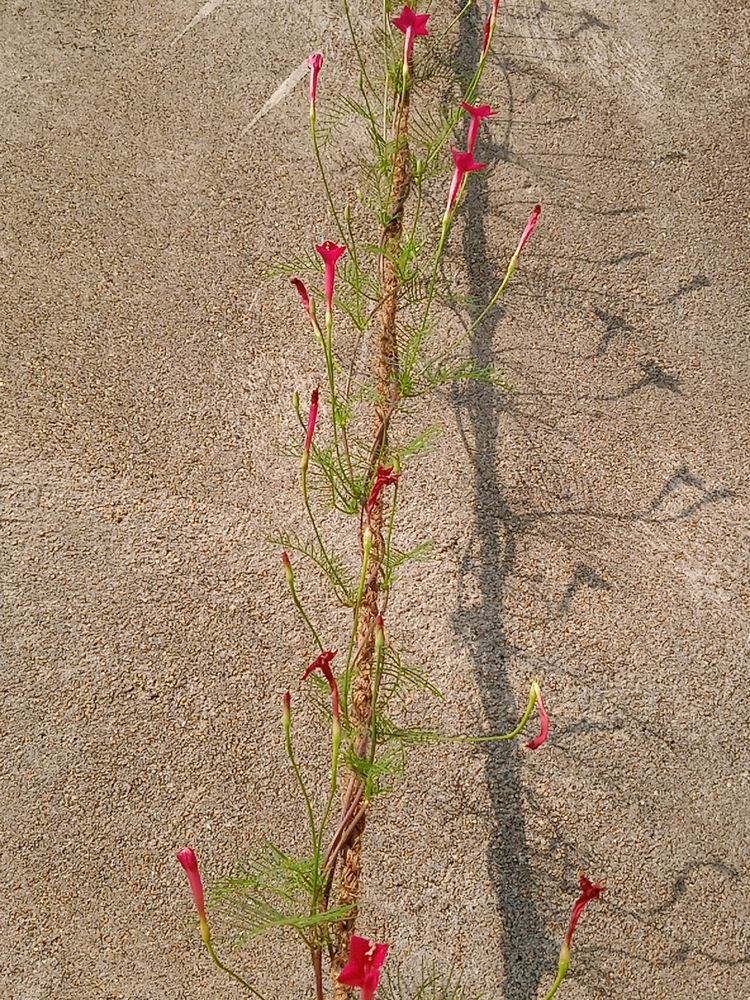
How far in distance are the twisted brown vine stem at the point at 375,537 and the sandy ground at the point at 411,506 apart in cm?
16

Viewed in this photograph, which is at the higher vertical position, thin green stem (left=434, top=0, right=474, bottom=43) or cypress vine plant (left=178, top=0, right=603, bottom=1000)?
thin green stem (left=434, top=0, right=474, bottom=43)

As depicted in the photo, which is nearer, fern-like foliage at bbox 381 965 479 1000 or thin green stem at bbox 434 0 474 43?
fern-like foliage at bbox 381 965 479 1000

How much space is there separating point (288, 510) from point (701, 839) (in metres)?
0.79

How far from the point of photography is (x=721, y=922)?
4.94 feet

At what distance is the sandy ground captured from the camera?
150cm

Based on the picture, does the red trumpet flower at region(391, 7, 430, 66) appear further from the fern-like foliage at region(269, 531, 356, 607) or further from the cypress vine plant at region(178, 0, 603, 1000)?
the fern-like foliage at region(269, 531, 356, 607)

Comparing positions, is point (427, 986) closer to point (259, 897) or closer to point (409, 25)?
point (259, 897)

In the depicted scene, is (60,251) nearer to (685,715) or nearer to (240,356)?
(240,356)

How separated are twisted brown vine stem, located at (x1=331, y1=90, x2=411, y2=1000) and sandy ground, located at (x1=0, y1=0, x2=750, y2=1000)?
162 millimetres

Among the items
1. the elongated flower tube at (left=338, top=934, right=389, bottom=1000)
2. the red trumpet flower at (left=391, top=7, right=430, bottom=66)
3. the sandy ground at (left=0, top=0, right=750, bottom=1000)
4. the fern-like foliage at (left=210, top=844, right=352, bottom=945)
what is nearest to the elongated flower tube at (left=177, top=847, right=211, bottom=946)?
the elongated flower tube at (left=338, top=934, right=389, bottom=1000)

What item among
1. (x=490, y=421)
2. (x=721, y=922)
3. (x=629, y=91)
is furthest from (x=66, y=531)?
(x=629, y=91)

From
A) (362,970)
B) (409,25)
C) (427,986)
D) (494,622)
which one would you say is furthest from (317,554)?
(362,970)

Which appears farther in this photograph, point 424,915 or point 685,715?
point 685,715

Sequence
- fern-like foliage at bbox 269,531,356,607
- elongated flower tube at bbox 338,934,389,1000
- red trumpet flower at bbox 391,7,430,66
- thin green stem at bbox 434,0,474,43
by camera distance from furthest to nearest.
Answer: thin green stem at bbox 434,0,474,43 < fern-like foliage at bbox 269,531,356,607 < red trumpet flower at bbox 391,7,430,66 < elongated flower tube at bbox 338,934,389,1000
